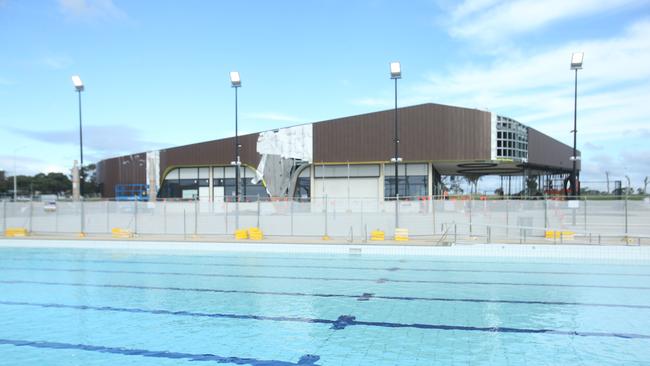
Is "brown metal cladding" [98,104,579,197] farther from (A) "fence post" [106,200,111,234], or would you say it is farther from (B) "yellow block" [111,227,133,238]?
(B) "yellow block" [111,227,133,238]

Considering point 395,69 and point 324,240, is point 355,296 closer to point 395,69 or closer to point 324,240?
point 324,240

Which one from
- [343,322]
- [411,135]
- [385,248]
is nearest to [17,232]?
[385,248]

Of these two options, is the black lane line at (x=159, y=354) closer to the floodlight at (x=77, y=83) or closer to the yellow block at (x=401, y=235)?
the yellow block at (x=401, y=235)

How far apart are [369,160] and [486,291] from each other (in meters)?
27.7

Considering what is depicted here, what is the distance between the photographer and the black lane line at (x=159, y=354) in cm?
666

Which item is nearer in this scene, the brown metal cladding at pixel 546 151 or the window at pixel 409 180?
the window at pixel 409 180

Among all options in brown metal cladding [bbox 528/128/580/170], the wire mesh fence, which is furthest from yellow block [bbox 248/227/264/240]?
brown metal cladding [bbox 528/128/580/170]

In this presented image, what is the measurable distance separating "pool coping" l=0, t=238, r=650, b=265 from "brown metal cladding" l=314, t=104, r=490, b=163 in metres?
19.8

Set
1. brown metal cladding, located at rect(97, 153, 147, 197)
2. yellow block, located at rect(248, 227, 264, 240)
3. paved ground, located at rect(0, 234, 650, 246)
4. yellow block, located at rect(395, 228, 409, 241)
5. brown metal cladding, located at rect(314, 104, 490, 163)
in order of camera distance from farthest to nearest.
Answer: brown metal cladding, located at rect(97, 153, 147, 197) → brown metal cladding, located at rect(314, 104, 490, 163) → yellow block, located at rect(248, 227, 264, 240) → yellow block, located at rect(395, 228, 409, 241) → paved ground, located at rect(0, 234, 650, 246)

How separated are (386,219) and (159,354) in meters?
17.3

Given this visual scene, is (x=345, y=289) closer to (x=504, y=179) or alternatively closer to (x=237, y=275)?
(x=237, y=275)

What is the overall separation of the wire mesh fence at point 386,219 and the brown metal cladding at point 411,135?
11612 mm

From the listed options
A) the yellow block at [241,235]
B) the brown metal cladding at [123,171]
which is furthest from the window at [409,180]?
the brown metal cladding at [123,171]

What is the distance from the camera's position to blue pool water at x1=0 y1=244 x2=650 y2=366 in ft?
23.1
